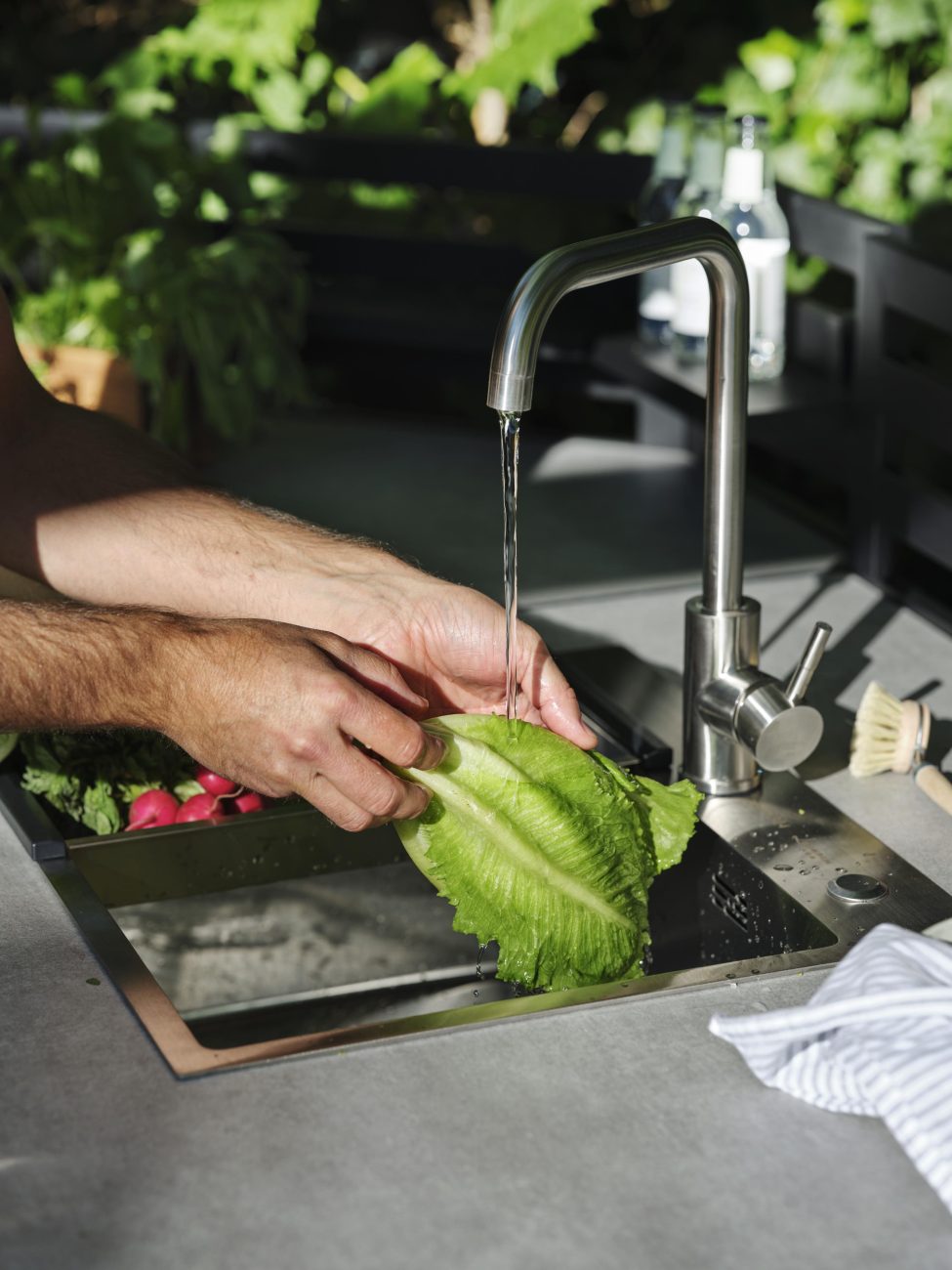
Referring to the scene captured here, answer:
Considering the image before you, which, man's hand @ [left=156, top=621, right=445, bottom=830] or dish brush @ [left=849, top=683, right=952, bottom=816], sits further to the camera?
dish brush @ [left=849, top=683, right=952, bottom=816]

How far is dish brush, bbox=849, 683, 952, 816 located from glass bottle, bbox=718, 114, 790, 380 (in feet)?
2.48

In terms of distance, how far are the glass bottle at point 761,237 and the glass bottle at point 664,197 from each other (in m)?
0.17

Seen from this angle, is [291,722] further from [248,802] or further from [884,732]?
[884,732]

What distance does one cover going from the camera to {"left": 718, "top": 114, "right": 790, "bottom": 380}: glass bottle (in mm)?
2121

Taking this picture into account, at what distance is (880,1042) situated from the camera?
1.00 meters

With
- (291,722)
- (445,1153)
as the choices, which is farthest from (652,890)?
(445,1153)

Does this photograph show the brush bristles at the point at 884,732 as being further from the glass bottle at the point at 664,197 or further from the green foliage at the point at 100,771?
the glass bottle at the point at 664,197

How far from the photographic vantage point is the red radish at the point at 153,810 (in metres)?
1.49

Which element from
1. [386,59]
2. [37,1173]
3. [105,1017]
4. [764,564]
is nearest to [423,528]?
[764,564]

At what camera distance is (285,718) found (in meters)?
1.21


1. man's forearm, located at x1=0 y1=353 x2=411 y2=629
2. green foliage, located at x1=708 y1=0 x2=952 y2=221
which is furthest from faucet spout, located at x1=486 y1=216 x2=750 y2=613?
green foliage, located at x1=708 y1=0 x2=952 y2=221

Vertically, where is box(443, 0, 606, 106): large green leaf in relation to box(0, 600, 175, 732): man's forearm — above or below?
above

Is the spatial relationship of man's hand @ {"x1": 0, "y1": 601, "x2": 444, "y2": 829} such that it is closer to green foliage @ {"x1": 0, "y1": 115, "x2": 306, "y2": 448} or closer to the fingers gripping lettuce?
the fingers gripping lettuce

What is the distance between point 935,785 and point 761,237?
0.94m
